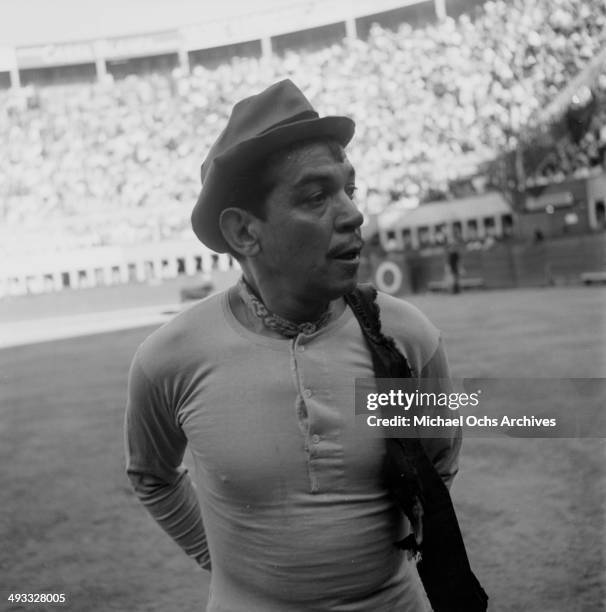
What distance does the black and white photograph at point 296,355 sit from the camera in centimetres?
62

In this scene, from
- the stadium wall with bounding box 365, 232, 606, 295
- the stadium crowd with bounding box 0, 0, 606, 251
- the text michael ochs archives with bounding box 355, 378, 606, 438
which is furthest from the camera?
the stadium wall with bounding box 365, 232, 606, 295

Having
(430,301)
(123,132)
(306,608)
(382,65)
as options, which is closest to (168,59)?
(306,608)

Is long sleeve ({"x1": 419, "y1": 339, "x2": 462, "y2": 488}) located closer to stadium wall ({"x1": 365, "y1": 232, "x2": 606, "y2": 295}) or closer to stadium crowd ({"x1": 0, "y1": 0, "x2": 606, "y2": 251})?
stadium crowd ({"x1": 0, "y1": 0, "x2": 606, "y2": 251})

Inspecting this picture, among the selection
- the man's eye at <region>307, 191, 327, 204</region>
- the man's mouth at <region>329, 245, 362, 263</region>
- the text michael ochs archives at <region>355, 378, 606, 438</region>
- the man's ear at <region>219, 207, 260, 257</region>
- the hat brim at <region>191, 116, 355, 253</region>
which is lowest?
the text michael ochs archives at <region>355, 378, 606, 438</region>

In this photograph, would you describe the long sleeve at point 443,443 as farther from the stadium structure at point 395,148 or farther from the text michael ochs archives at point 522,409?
the stadium structure at point 395,148

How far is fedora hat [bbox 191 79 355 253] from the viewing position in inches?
22.8

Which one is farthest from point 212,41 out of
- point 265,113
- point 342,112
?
point 342,112

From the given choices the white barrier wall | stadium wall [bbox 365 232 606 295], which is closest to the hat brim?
the white barrier wall

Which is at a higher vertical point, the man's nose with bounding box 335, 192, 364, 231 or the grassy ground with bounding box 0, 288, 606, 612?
the man's nose with bounding box 335, 192, 364, 231

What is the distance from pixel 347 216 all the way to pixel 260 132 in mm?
96

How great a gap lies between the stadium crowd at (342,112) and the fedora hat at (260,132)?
64 cm

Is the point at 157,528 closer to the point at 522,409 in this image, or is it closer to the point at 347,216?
the point at 522,409

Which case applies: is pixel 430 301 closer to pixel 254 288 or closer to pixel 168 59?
pixel 168 59

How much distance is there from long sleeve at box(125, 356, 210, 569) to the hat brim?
0.15 m
